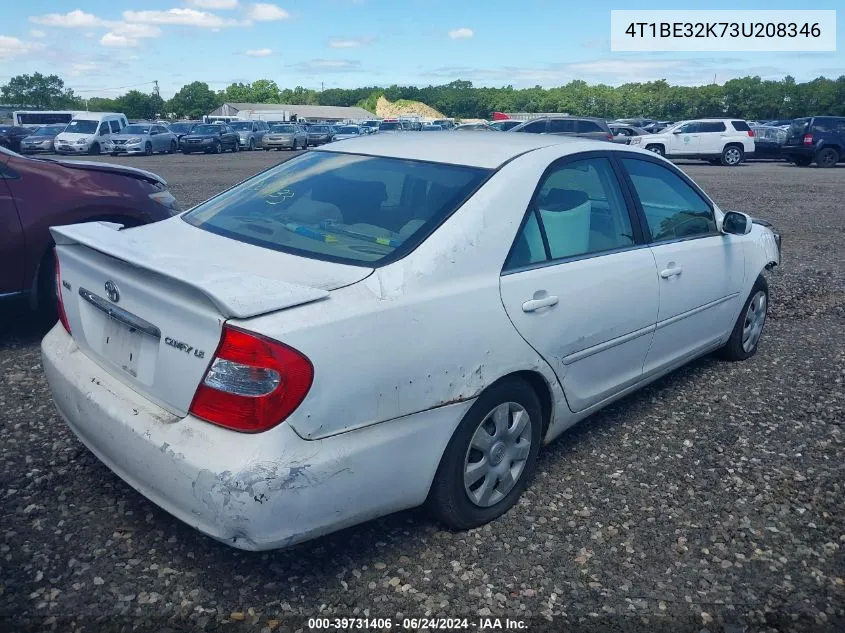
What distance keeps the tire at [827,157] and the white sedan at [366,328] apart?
25653 mm

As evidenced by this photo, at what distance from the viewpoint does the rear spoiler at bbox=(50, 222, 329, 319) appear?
234cm

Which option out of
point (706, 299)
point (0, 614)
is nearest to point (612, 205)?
point (706, 299)

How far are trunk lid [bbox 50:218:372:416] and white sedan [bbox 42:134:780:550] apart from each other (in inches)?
0.4

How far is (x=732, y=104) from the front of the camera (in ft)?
259

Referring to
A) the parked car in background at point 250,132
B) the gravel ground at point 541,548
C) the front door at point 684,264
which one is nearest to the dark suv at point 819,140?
the front door at point 684,264

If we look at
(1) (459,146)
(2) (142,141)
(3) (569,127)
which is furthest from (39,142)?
(1) (459,146)

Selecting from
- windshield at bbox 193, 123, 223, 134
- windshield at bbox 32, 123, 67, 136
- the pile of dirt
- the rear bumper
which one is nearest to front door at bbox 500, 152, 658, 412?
the rear bumper

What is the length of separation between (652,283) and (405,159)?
1382 millimetres

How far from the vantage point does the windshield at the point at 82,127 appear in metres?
32.9

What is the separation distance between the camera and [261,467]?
232cm

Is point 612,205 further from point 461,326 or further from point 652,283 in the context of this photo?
point 461,326

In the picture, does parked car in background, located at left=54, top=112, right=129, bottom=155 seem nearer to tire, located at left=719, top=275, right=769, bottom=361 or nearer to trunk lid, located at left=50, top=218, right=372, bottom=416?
tire, located at left=719, top=275, right=769, bottom=361

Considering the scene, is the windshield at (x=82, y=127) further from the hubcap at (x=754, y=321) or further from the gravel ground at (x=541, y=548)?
the hubcap at (x=754, y=321)

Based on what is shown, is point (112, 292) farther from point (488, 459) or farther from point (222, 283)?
point (488, 459)
